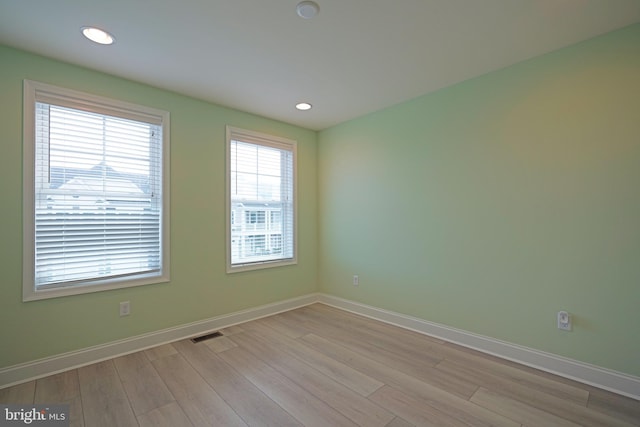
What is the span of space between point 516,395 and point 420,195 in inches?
74.4

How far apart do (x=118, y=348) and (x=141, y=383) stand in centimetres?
65

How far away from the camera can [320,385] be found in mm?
2174

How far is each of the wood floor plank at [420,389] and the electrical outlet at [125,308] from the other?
174 centimetres

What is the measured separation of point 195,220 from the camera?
318 centimetres

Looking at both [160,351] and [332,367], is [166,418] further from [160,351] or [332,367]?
[332,367]

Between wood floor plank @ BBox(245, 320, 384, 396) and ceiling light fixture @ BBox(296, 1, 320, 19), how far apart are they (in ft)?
8.45

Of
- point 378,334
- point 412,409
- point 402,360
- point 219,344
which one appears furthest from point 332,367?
point 219,344

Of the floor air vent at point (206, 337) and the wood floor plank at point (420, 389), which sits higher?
the wood floor plank at point (420, 389)

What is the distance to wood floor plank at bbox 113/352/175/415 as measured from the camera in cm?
197

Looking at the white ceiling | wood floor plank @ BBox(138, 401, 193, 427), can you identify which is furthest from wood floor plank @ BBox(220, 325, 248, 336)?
the white ceiling

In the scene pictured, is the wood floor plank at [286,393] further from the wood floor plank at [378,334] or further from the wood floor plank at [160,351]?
the wood floor plank at [378,334]

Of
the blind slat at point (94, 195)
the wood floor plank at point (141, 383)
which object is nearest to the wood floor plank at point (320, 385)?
the wood floor plank at point (141, 383)

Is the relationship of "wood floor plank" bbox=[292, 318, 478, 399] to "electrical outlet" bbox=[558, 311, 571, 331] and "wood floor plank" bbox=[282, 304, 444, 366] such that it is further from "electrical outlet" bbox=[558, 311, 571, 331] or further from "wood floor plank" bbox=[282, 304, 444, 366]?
"electrical outlet" bbox=[558, 311, 571, 331]

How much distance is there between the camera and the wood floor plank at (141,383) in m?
1.97
